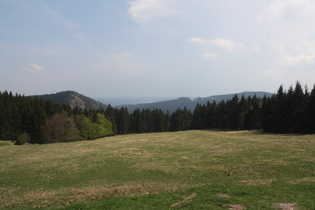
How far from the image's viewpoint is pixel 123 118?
118 m

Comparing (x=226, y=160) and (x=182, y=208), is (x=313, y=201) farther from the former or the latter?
(x=226, y=160)

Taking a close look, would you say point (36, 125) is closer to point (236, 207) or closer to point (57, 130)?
point (57, 130)

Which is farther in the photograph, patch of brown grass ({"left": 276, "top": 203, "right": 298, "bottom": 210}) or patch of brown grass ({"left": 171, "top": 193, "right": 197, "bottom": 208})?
patch of brown grass ({"left": 171, "top": 193, "right": 197, "bottom": 208})

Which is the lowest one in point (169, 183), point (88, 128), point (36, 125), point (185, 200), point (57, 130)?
point (88, 128)

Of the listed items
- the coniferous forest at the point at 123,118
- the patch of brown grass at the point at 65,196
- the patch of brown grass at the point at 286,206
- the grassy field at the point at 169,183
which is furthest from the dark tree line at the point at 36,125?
the patch of brown grass at the point at 286,206

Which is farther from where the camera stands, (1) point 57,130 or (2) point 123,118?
(2) point 123,118

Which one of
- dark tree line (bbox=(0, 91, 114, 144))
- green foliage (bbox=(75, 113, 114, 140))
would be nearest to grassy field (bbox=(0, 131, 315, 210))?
dark tree line (bbox=(0, 91, 114, 144))

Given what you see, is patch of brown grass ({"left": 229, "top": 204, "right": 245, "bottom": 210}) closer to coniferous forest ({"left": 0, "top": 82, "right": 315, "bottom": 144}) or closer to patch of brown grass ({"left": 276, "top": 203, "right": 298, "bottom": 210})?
patch of brown grass ({"left": 276, "top": 203, "right": 298, "bottom": 210})

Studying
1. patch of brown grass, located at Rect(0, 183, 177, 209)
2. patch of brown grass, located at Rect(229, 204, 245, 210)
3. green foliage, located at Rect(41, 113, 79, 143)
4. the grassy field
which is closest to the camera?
patch of brown grass, located at Rect(229, 204, 245, 210)

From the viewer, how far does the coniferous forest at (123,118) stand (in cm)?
5619

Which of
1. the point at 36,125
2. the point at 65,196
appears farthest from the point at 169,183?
the point at 36,125

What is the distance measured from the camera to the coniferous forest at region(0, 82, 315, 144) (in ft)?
184

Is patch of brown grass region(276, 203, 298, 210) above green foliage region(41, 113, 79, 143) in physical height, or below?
above

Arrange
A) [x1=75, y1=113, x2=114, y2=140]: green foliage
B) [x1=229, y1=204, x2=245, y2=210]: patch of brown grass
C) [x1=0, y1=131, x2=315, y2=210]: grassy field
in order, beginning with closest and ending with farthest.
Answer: [x1=229, y1=204, x2=245, y2=210]: patch of brown grass → [x1=0, y1=131, x2=315, y2=210]: grassy field → [x1=75, y1=113, x2=114, y2=140]: green foliage
